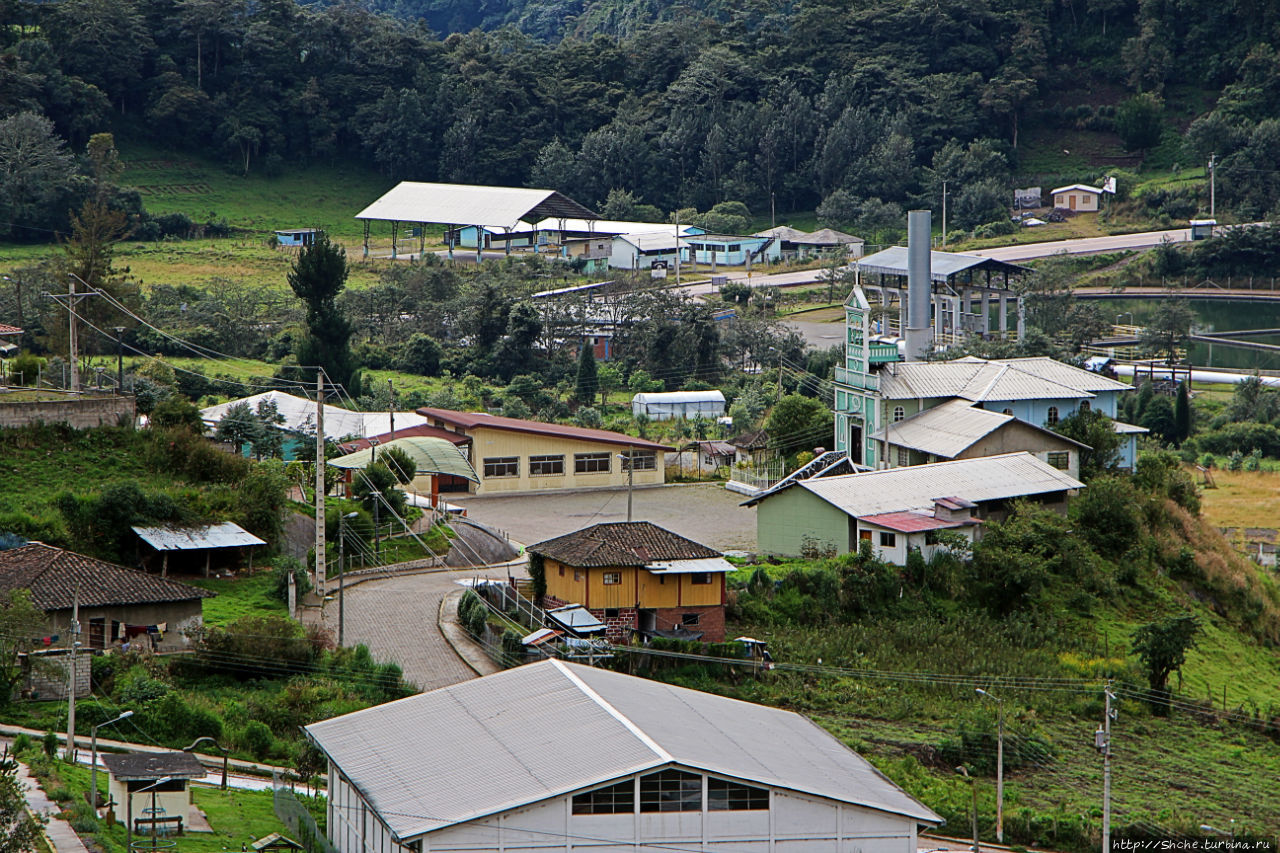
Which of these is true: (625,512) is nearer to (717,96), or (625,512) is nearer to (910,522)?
(910,522)

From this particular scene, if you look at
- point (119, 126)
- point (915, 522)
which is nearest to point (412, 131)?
point (119, 126)

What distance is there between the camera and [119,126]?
3319 inches

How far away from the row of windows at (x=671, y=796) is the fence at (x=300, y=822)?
3.57 metres

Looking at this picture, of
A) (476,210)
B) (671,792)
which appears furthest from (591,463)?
(476,210)

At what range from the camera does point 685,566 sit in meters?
29.5

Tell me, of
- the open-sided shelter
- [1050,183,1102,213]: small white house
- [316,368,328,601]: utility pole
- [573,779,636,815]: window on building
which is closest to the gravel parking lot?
[316,368,328,601]: utility pole

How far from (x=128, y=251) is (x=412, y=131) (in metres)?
23.1

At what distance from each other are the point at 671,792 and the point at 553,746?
1.42m

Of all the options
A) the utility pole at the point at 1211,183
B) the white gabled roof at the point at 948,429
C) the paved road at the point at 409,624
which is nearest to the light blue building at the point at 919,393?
the white gabled roof at the point at 948,429

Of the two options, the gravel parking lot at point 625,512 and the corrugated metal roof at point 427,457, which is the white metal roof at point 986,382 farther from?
the corrugated metal roof at point 427,457

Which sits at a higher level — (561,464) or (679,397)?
(679,397)

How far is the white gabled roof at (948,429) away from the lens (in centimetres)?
3728

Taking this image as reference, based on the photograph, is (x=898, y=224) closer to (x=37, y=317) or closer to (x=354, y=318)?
(x=354, y=318)

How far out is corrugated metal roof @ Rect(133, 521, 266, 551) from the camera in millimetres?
30125
